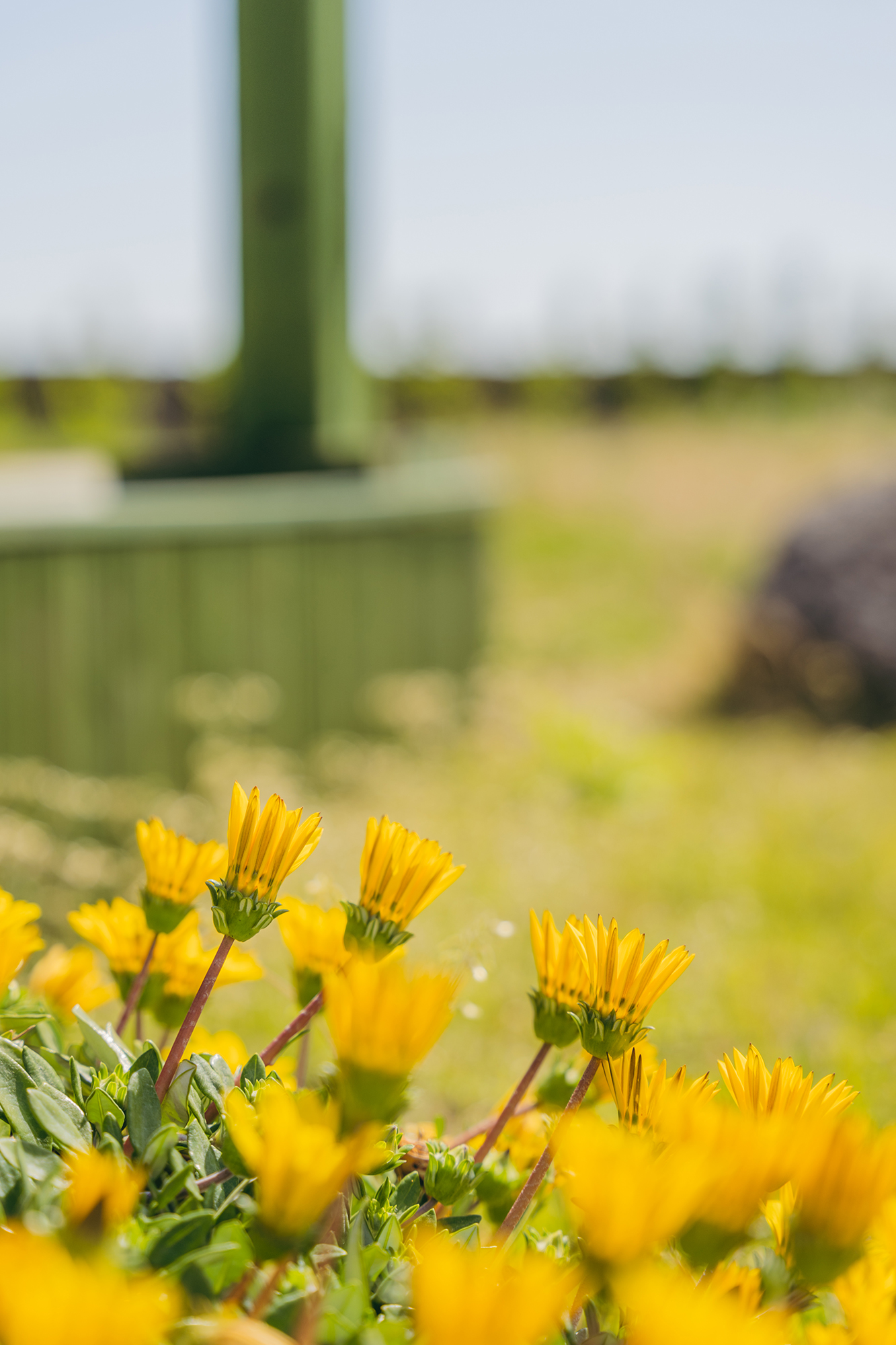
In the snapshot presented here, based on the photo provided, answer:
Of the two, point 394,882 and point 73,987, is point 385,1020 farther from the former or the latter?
point 73,987

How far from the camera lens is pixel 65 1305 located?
425mm

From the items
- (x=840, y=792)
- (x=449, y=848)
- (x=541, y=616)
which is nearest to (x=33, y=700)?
(x=449, y=848)

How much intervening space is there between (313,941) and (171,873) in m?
0.13

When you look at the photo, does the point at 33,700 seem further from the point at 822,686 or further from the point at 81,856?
the point at 822,686

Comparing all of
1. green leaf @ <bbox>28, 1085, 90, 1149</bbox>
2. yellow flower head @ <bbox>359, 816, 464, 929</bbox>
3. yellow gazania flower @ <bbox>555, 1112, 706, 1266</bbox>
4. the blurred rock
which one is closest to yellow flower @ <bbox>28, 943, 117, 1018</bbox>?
green leaf @ <bbox>28, 1085, 90, 1149</bbox>

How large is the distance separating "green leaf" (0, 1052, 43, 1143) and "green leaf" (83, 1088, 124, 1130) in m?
0.03

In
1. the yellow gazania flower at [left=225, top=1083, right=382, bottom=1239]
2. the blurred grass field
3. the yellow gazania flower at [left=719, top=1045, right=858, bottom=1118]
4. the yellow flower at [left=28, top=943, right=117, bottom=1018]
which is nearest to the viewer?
the yellow gazania flower at [left=225, top=1083, right=382, bottom=1239]

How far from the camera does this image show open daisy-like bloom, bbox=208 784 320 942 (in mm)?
727

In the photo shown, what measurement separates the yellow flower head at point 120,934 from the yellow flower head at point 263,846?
0.84 ft

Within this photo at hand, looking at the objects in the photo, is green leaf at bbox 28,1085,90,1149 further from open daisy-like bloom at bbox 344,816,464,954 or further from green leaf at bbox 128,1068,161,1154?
open daisy-like bloom at bbox 344,816,464,954

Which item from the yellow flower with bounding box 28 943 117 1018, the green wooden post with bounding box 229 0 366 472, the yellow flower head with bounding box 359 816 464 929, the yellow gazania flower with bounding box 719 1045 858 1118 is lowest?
the yellow flower with bounding box 28 943 117 1018

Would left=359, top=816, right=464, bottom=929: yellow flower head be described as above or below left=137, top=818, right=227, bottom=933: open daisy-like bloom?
above

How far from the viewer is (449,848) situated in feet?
11.9

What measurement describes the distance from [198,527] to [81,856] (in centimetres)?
156
